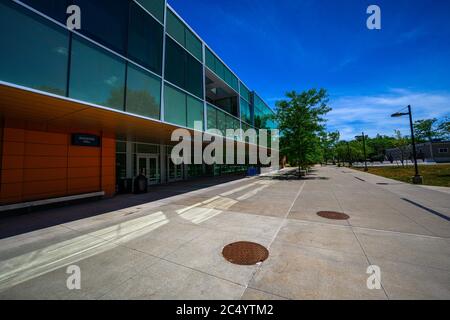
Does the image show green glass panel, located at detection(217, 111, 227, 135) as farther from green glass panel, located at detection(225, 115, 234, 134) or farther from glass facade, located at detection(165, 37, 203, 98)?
glass facade, located at detection(165, 37, 203, 98)

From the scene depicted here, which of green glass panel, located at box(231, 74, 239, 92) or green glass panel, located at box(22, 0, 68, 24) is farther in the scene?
green glass panel, located at box(231, 74, 239, 92)

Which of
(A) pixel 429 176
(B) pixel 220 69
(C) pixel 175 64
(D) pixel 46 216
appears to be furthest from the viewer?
(A) pixel 429 176

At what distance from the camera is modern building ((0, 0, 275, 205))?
17.6ft

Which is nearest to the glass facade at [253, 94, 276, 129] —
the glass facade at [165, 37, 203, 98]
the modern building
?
the modern building

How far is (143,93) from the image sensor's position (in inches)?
335

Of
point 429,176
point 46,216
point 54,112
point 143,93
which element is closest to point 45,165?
point 46,216

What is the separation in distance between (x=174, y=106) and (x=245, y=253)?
8.42 m

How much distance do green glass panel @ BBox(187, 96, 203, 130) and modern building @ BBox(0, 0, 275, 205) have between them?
7 centimetres

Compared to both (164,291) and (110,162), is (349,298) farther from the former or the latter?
(110,162)

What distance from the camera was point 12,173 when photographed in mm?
7492

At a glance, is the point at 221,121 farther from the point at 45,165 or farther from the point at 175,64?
the point at 45,165

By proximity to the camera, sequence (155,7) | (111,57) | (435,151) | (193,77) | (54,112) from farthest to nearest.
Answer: (435,151), (193,77), (155,7), (111,57), (54,112)

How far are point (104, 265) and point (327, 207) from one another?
8060mm

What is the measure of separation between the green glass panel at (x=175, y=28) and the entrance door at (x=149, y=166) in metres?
9.14
